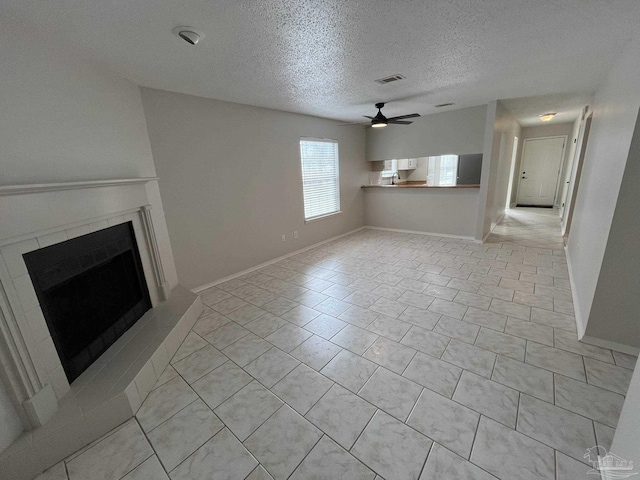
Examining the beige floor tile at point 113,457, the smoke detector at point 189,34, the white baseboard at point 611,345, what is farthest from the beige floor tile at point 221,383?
the white baseboard at point 611,345

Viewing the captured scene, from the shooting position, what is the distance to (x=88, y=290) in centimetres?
199

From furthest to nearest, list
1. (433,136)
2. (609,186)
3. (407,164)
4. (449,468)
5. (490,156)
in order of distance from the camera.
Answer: (407,164) < (433,136) < (490,156) < (609,186) < (449,468)

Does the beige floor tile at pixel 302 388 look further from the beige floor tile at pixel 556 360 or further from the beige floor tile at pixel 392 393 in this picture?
the beige floor tile at pixel 556 360

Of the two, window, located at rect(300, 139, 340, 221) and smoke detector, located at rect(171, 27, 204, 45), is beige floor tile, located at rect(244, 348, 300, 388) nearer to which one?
smoke detector, located at rect(171, 27, 204, 45)

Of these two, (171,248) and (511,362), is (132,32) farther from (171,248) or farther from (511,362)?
(511,362)

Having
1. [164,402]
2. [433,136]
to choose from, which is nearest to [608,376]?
[164,402]

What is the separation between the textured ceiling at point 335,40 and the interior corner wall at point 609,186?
32 cm

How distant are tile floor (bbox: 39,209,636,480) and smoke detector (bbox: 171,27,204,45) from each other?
237 centimetres

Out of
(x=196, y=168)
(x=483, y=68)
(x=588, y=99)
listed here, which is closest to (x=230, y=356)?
(x=196, y=168)

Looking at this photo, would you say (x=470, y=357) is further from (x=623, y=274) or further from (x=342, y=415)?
(x=623, y=274)

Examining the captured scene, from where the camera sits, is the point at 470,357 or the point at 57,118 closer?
the point at 57,118

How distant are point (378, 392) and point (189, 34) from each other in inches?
107

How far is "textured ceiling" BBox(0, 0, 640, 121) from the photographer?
60.7 inches

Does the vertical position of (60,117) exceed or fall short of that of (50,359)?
it exceeds it
